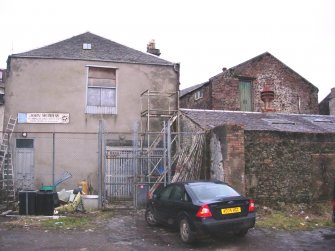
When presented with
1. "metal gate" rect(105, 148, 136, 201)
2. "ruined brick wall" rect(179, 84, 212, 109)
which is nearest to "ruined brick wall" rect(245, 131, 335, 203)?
"metal gate" rect(105, 148, 136, 201)

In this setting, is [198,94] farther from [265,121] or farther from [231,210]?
[231,210]

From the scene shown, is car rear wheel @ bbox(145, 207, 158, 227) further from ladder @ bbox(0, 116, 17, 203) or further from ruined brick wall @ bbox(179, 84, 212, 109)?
ruined brick wall @ bbox(179, 84, 212, 109)

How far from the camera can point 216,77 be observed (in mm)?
22969

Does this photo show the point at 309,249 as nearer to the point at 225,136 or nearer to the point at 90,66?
the point at 225,136

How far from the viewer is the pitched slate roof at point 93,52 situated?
663 inches

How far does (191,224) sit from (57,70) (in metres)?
11.1

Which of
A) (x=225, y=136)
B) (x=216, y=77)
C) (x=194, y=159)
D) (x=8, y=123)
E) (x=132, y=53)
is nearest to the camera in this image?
(x=225, y=136)

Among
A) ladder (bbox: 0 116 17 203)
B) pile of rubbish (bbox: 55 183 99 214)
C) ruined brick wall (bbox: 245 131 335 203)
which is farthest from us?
ladder (bbox: 0 116 17 203)

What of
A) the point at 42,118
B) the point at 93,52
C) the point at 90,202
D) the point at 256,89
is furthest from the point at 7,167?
the point at 256,89

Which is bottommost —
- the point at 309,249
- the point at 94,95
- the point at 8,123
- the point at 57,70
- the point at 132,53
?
the point at 309,249

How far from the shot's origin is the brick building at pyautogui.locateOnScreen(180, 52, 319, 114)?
2314cm

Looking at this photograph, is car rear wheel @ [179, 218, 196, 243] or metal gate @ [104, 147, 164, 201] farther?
metal gate @ [104, 147, 164, 201]

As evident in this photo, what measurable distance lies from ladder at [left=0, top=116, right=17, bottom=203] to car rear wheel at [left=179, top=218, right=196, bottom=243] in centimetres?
853

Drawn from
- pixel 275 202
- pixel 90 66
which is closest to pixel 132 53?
pixel 90 66
